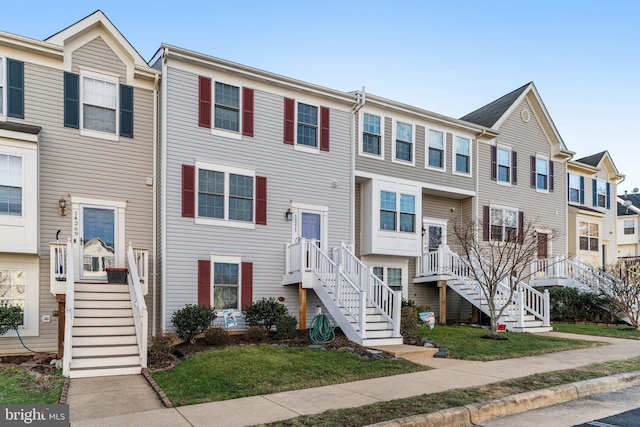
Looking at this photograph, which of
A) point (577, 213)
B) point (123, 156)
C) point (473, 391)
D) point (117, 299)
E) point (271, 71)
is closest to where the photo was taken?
point (473, 391)

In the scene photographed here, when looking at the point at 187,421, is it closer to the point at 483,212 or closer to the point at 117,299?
the point at 117,299

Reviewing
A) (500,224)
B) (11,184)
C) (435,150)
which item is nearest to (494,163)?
(500,224)

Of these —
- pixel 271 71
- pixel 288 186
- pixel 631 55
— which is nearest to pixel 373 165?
pixel 288 186

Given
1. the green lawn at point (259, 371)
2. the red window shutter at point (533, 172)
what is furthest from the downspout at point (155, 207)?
the red window shutter at point (533, 172)

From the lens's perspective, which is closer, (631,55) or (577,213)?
(631,55)

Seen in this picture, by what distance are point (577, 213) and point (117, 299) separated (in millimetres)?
20916

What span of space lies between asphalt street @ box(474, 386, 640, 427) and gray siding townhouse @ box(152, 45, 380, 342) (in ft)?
19.2

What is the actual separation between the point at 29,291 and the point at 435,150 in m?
13.4

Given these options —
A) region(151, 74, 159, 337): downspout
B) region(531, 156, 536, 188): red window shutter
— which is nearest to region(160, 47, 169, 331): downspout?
region(151, 74, 159, 337): downspout

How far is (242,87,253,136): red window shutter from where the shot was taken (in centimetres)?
1367

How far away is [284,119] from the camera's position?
→ 1438 cm

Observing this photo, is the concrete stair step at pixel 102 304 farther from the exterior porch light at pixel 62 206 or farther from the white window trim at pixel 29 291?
the exterior porch light at pixel 62 206

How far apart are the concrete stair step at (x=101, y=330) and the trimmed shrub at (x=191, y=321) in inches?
57.6

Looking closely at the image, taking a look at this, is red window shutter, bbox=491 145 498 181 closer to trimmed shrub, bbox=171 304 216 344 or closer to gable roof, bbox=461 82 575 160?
gable roof, bbox=461 82 575 160
